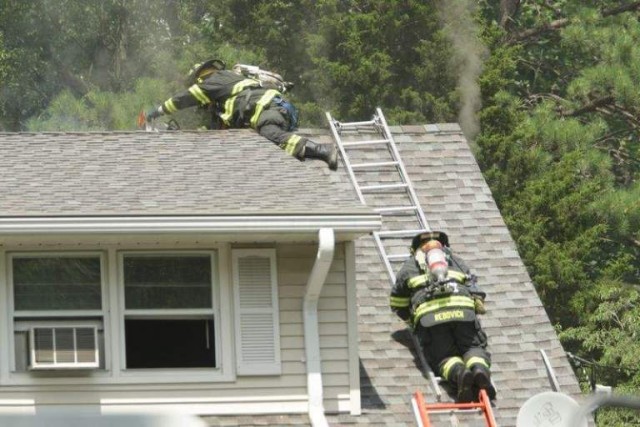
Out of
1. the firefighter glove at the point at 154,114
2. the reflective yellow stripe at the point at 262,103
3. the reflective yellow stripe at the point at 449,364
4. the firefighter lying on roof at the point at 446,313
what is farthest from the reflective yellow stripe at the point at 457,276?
the firefighter glove at the point at 154,114

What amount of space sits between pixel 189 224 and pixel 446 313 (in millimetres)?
1999

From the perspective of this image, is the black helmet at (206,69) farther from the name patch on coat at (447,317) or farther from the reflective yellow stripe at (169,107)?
the name patch on coat at (447,317)

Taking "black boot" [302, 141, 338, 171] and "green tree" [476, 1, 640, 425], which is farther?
"green tree" [476, 1, 640, 425]

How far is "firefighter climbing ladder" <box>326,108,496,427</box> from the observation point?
14.4 m

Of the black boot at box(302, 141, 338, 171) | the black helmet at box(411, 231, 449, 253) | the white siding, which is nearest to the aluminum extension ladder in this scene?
the black boot at box(302, 141, 338, 171)

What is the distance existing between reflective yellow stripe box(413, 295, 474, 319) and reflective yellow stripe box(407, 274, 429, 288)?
173 mm

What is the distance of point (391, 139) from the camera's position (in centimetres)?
1548

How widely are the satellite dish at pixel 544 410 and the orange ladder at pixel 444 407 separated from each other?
1.12 feet

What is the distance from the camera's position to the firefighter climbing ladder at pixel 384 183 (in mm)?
14431

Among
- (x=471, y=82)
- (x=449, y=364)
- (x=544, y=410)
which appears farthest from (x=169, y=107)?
(x=471, y=82)

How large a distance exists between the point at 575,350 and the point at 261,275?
11.2 metres

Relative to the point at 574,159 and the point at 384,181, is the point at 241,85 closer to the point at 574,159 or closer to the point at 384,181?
the point at 384,181

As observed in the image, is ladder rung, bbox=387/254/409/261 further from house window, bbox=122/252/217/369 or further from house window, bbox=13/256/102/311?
house window, bbox=13/256/102/311

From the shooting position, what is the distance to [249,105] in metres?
14.8
